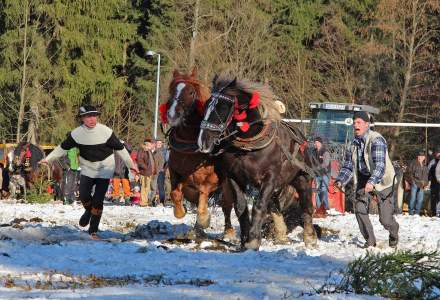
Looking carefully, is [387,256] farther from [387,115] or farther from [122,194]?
[387,115]

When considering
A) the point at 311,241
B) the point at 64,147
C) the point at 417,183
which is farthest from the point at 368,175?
the point at 417,183

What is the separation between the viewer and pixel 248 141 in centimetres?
1148

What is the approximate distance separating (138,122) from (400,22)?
12978 millimetres

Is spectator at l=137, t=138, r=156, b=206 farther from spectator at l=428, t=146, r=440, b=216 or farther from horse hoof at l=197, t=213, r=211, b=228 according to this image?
horse hoof at l=197, t=213, r=211, b=228

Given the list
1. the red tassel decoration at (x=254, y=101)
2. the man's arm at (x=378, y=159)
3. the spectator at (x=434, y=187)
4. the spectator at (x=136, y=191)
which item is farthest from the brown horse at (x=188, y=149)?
Answer: the spectator at (x=136, y=191)

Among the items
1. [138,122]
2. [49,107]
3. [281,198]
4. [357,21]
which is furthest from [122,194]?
[357,21]

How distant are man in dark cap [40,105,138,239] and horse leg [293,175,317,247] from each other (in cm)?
240

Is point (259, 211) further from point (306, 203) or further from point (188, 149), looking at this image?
Result: point (306, 203)

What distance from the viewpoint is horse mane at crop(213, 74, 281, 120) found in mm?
11711

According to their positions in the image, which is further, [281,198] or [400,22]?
[400,22]

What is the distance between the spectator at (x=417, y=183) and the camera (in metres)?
24.8

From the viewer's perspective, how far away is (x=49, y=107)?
4356 centimetres

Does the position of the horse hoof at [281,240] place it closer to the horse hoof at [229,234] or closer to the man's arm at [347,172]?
the horse hoof at [229,234]

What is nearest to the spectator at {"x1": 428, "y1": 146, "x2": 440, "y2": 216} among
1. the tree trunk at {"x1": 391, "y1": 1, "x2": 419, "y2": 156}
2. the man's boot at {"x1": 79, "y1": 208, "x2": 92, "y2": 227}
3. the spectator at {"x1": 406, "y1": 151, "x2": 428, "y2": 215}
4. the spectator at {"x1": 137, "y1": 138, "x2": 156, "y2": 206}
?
the spectator at {"x1": 406, "y1": 151, "x2": 428, "y2": 215}
